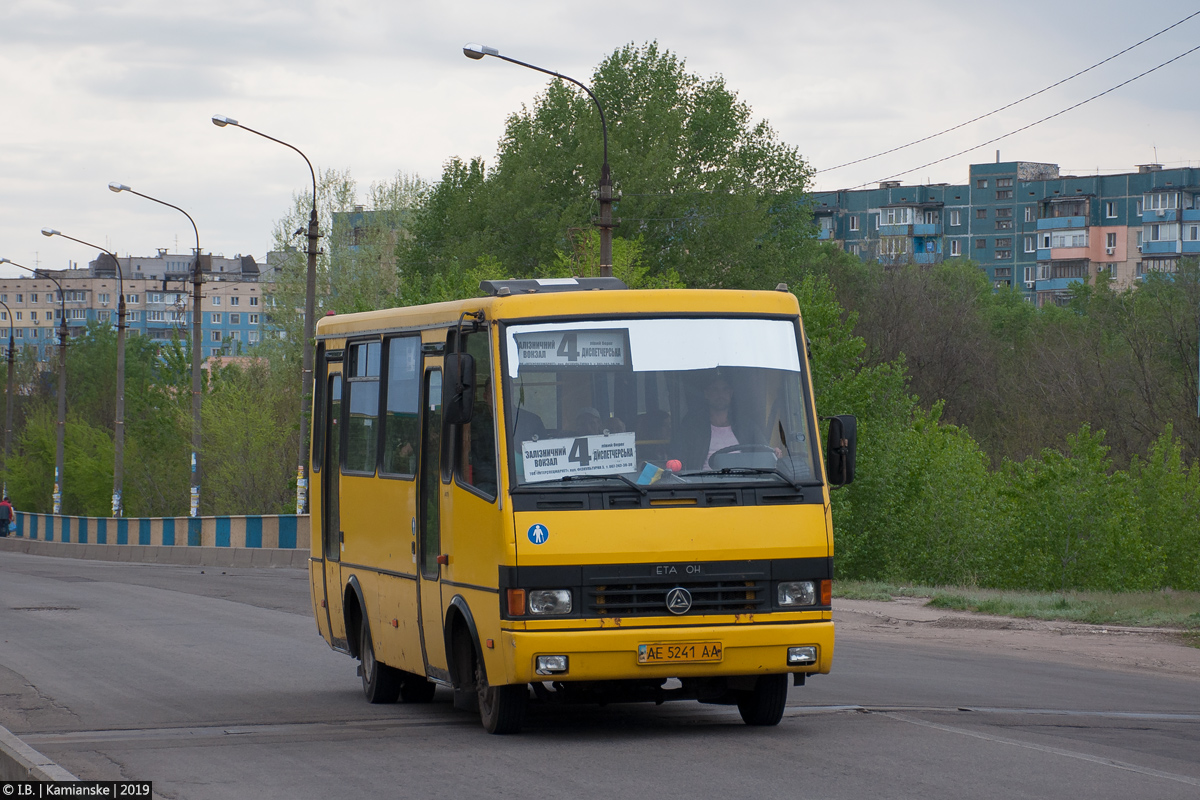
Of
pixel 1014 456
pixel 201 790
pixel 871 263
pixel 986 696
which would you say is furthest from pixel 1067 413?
pixel 201 790

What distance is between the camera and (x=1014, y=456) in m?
60.4

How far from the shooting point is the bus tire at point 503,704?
930 centimetres

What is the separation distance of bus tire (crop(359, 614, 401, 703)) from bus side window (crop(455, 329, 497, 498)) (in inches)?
101

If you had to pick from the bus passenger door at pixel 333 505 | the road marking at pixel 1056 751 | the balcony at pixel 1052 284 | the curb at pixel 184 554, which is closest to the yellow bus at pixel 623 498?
the road marking at pixel 1056 751

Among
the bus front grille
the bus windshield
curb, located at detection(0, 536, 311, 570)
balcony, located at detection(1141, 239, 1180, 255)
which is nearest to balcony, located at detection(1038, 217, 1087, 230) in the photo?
balcony, located at detection(1141, 239, 1180, 255)

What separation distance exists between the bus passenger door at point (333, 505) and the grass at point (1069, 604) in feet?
30.3

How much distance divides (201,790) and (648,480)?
114 inches

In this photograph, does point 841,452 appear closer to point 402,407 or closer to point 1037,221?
point 402,407

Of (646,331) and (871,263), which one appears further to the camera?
(871,263)

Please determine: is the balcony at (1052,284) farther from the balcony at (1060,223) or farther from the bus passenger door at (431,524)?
the bus passenger door at (431,524)

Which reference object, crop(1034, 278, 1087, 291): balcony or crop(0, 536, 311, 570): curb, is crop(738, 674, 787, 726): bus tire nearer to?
crop(0, 536, 311, 570): curb

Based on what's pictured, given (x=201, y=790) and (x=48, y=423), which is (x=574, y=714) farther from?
(x=48, y=423)

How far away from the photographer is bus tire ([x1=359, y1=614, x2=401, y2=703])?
38.1 feet

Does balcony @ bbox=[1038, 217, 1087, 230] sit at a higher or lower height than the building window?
higher
